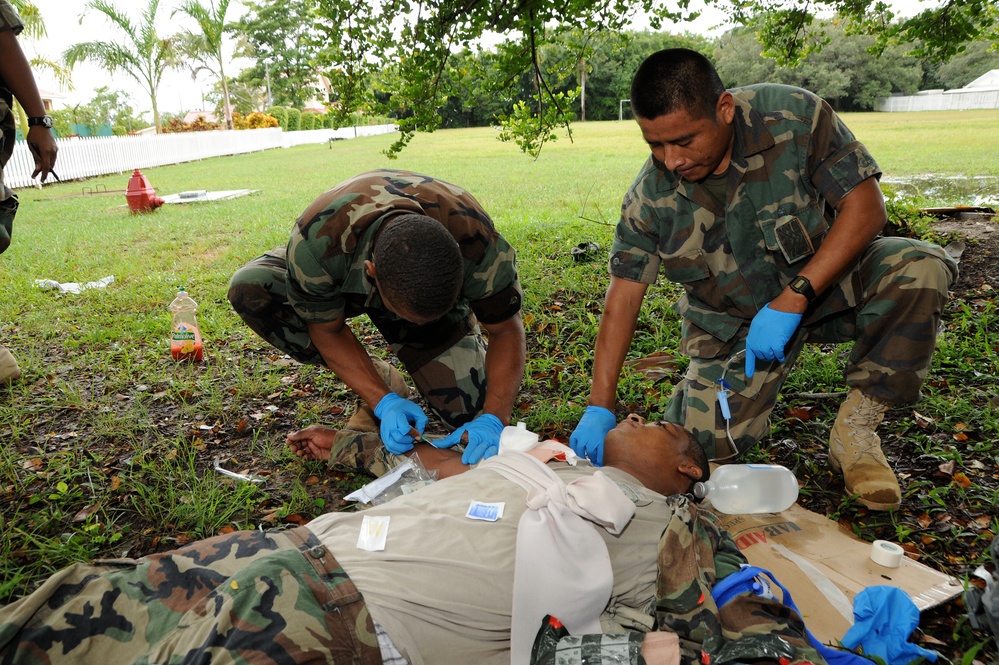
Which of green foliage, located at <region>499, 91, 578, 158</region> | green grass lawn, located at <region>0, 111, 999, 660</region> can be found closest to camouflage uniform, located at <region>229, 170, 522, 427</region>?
green grass lawn, located at <region>0, 111, 999, 660</region>

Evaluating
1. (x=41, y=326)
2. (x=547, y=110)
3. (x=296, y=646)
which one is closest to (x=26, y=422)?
(x=41, y=326)

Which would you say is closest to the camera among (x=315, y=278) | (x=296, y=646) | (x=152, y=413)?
(x=296, y=646)

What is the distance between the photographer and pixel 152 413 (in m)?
3.41

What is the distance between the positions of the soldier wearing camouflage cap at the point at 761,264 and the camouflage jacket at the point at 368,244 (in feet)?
1.73

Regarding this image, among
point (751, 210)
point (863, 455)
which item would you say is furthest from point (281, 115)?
point (863, 455)

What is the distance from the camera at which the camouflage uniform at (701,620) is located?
161 cm

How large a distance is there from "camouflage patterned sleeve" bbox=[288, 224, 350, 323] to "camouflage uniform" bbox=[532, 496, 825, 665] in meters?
1.52

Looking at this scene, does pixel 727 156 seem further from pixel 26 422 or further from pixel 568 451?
pixel 26 422

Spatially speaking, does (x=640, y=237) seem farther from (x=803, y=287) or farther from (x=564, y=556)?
(x=564, y=556)

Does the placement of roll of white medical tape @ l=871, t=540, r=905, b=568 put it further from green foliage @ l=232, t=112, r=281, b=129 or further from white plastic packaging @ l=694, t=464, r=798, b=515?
green foliage @ l=232, t=112, r=281, b=129

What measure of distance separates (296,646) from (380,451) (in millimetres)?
1265

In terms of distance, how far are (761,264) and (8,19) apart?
355cm

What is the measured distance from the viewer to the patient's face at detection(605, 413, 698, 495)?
2.28 m

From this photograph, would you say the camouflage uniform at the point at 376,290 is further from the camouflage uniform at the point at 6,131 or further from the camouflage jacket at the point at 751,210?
the camouflage uniform at the point at 6,131
